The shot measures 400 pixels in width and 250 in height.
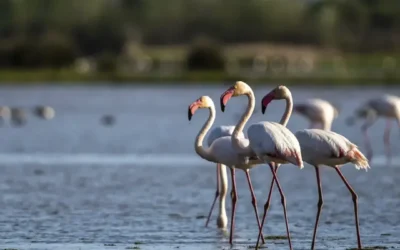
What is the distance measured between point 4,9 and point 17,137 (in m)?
66.0

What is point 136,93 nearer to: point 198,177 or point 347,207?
point 198,177

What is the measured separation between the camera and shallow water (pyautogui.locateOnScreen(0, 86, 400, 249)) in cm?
1052

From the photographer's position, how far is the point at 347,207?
41.6ft

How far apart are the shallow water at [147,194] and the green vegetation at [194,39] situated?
30448 millimetres

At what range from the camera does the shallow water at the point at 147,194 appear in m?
10.5

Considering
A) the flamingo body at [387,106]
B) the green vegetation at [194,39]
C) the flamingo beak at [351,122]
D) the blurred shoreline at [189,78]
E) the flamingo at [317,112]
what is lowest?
the flamingo at [317,112]

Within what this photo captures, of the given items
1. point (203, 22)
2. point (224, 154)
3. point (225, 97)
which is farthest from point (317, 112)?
point (203, 22)

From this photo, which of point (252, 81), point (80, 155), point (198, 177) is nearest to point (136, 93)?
point (252, 81)

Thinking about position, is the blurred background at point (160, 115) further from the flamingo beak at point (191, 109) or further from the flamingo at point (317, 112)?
the flamingo beak at point (191, 109)

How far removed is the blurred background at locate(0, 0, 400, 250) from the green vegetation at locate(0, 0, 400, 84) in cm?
14

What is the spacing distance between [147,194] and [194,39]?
232 ft

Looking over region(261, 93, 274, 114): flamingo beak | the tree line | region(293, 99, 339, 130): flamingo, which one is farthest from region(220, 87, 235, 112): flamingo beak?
the tree line

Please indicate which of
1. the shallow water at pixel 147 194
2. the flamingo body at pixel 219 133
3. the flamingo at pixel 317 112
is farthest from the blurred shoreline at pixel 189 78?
the flamingo body at pixel 219 133

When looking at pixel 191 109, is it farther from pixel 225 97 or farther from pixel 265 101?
pixel 265 101
